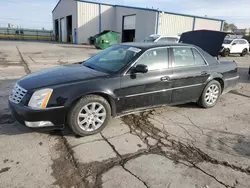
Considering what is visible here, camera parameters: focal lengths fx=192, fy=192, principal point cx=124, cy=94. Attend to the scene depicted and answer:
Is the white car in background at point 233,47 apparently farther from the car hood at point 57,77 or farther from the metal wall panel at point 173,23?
the car hood at point 57,77

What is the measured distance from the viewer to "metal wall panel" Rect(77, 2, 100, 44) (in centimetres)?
2906

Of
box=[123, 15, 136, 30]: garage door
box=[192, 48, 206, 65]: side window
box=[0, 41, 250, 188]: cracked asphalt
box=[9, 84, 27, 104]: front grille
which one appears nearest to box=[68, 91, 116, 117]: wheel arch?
box=[0, 41, 250, 188]: cracked asphalt

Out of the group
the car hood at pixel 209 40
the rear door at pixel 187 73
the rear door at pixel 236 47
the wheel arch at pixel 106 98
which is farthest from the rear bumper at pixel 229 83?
the rear door at pixel 236 47

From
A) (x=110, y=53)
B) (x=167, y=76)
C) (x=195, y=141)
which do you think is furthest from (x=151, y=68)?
(x=195, y=141)

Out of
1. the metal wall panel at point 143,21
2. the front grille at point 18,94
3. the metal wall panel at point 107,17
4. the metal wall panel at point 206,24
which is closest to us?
the front grille at point 18,94

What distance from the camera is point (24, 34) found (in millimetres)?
47688

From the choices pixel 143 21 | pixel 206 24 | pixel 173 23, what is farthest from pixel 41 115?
pixel 206 24

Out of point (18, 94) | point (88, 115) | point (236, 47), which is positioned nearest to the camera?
point (18, 94)

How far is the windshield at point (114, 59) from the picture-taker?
11.6ft

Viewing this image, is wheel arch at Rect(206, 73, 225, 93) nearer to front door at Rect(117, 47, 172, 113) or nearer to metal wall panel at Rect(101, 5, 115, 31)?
front door at Rect(117, 47, 172, 113)

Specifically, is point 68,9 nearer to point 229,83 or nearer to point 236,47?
point 236,47

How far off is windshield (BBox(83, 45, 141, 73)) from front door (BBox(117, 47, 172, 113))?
8.0 inches

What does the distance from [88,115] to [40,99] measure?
772mm

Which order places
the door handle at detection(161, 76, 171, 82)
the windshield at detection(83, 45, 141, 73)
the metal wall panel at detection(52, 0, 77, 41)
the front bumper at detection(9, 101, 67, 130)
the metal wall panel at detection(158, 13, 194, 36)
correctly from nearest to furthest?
the front bumper at detection(9, 101, 67, 130) < the windshield at detection(83, 45, 141, 73) < the door handle at detection(161, 76, 171, 82) < the metal wall panel at detection(158, 13, 194, 36) < the metal wall panel at detection(52, 0, 77, 41)
